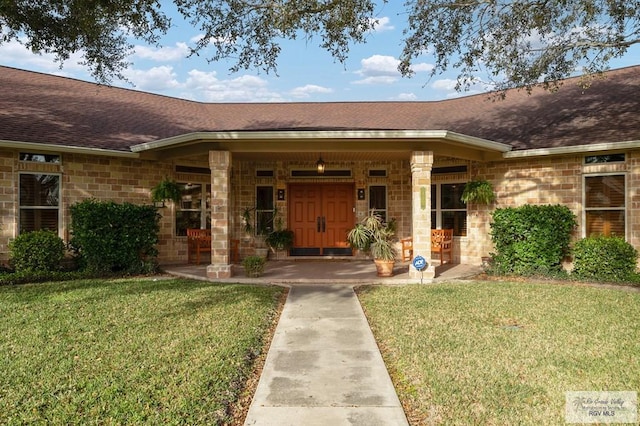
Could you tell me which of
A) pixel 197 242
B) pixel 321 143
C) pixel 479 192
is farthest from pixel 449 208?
pixel 197 242

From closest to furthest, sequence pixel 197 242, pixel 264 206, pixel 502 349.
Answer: pixel 502 349 < pixel 197 242 < pixel 264 206

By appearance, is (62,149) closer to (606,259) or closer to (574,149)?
(574,149)

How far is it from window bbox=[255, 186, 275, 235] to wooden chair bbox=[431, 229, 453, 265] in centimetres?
452

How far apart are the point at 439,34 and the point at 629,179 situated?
4887mm

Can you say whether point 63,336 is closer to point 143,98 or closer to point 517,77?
point 517,77

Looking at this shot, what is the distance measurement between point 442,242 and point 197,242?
618cm

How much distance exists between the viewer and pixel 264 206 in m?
12.4

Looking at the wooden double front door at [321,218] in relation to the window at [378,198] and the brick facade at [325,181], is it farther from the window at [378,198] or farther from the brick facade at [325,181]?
the window at [378,198]

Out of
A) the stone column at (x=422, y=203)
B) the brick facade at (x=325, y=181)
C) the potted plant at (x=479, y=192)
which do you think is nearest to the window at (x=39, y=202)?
the brick facade at (x=325, y=181)

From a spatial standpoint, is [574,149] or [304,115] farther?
[304,115]

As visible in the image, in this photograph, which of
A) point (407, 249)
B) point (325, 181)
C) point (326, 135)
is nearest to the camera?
point (326, 135)

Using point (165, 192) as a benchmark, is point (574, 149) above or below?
above

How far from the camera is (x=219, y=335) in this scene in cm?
480

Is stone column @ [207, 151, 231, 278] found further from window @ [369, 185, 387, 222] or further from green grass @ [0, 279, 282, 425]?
window @ [369, 185, 387, 222]
